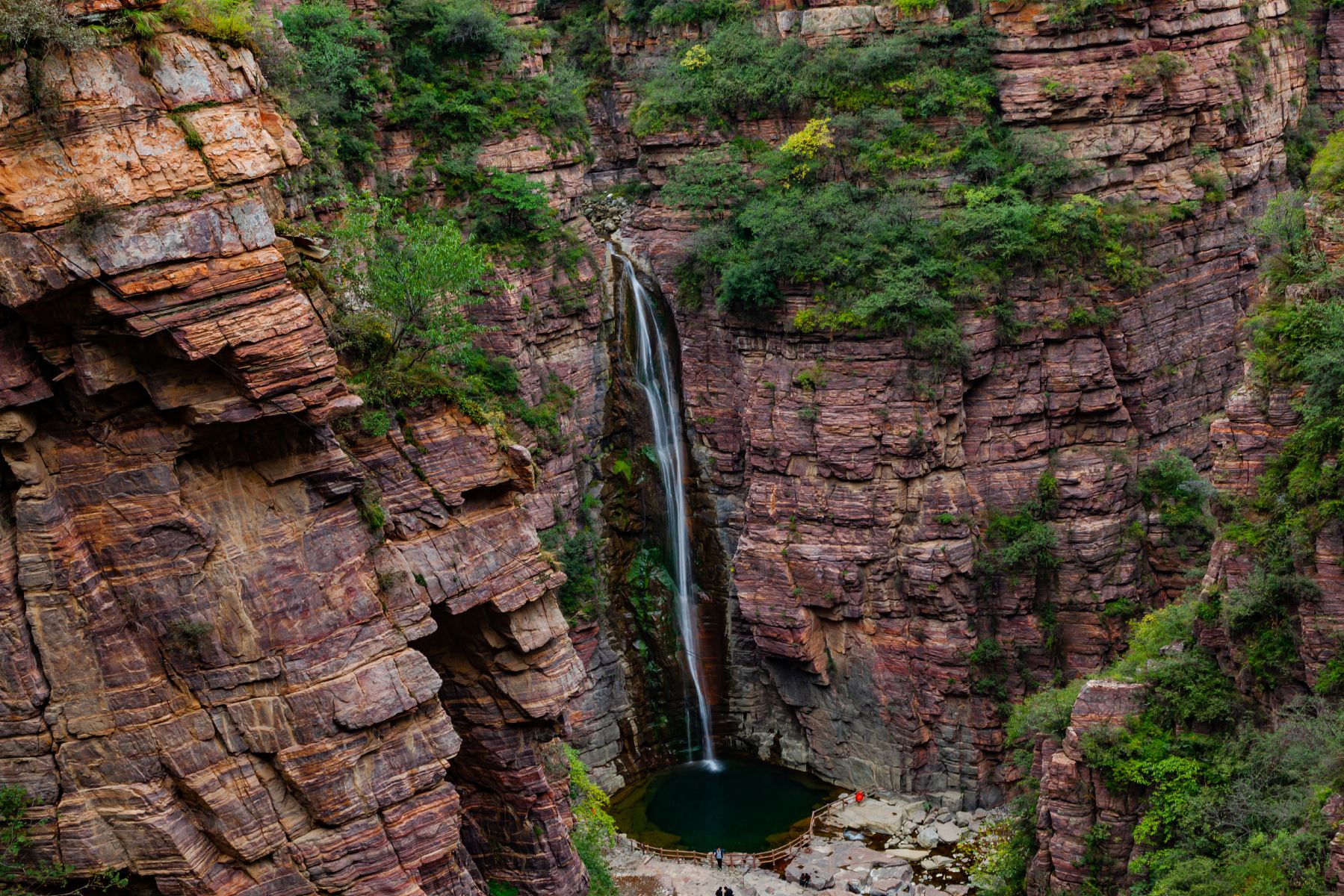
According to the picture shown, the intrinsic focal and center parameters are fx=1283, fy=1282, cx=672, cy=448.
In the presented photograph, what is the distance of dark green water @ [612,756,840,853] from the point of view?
1206 inches

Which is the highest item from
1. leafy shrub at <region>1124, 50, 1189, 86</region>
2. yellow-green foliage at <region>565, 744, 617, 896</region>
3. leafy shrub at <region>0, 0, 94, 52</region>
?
leafy shrub at <region>0, 0, 94, 52</region>

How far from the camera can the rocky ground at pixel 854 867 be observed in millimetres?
28453

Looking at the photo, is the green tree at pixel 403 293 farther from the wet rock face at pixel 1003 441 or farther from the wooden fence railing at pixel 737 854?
the wooden fence railing at pixel 737 854

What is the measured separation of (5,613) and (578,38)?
2982cm

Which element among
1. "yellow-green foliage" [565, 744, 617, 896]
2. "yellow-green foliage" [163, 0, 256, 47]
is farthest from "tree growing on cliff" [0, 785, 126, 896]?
"yellow-green foliage" [163, 0, 256, 47]

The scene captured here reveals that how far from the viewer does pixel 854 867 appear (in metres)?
29.3

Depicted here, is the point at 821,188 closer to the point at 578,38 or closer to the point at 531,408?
the point at 531,408

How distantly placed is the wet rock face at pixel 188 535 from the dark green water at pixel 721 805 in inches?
549

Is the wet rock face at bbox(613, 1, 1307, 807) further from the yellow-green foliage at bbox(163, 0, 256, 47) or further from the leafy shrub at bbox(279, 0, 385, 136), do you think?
the yellow-green foliage at bbox(163, 0, 256, 47)

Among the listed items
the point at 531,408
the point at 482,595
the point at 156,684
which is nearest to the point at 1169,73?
the point at 531,408

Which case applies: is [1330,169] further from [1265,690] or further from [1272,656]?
[1265,690]

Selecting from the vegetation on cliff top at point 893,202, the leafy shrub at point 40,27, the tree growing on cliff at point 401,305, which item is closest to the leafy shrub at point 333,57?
the tree growing on cliff at point 401,305

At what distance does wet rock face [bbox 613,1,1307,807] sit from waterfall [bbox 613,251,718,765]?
217 centimetres

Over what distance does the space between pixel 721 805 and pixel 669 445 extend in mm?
9468
